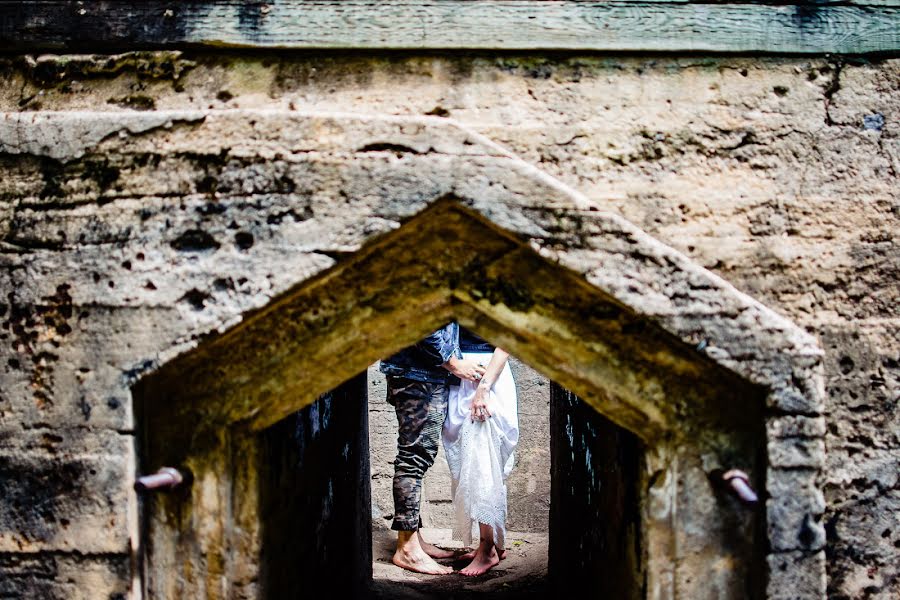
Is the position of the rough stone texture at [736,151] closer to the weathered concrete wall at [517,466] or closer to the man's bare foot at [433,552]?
the man's bare foot at [433,552]

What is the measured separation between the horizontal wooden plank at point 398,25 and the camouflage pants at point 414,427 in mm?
1968

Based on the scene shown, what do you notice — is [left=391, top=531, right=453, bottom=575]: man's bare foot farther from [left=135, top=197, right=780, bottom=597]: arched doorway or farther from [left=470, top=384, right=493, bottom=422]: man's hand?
[left=135, top=197, right=780, bottom=597]: arched doorway

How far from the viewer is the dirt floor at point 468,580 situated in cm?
382

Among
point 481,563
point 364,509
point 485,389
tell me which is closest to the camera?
point 485,389

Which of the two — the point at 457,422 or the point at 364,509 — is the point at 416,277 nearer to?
the point at 457,422

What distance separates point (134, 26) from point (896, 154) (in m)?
2.17

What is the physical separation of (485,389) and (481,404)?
0.26ft

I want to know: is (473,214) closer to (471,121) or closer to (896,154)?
(471,121)

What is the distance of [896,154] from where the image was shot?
6.99ft

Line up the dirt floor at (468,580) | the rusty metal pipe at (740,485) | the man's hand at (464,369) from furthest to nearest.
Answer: the dirt floor at (468,580) < the man's hand at (464,369) < the rusty metal pipe at (740,485)

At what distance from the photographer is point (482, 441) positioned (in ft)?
12.2

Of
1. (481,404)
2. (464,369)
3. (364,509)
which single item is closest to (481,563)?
(364,509)

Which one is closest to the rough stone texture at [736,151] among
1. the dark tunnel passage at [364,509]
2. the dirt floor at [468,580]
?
the dark tunnel passage at [364,509]

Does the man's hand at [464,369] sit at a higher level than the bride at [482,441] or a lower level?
higher
